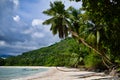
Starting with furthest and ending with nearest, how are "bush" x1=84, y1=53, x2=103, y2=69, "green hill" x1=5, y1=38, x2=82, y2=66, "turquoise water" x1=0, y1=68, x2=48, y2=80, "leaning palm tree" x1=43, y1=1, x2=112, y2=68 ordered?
"green hill" x1=5, y1=38, x2=82, y2=66 → "bush" x1=84, y1=53, x2=103, y2=69 → "turquoise water" x1=0, y1=68, x2=48, y2=80 → "leaning palm tree" x1=43, y1=1, x2=112, y2=68

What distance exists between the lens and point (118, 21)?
15609 mm

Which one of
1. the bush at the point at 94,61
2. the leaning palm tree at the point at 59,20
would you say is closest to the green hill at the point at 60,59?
the bush at the point at 94,61

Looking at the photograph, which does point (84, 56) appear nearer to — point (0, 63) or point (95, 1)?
point (95, 1)

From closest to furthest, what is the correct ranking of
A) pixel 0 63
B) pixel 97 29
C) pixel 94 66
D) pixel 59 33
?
pixel 97 29
pixel 59 33
pixel 94 66
pixel 0 63

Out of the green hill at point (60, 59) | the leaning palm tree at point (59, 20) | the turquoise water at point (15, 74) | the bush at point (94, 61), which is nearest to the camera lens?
the leaning palm tree at point (59, 20)

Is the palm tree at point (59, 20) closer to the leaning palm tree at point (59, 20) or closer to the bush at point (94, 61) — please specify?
the leaning palm tree at point (59, 20)

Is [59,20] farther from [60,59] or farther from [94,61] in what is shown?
[60,59]

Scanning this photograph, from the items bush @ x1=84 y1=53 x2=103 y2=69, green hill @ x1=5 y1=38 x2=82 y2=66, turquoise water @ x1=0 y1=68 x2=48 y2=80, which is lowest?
turquoise water @ x1=0 y1=68 x2=48 y2=80

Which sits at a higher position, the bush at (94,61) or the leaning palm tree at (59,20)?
the leaning palm tree at (59,20)

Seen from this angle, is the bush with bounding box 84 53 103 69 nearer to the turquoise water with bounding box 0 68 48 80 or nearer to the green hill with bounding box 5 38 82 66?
the green hill with bounding box 5 38 82 66

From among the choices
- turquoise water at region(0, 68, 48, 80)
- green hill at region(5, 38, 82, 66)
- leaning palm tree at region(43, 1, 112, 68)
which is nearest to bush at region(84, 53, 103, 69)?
green hill at region(5, 38, 82, 66)

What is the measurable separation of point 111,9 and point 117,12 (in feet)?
1.25

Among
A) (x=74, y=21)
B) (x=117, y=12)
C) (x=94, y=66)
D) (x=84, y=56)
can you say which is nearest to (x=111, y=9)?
(x=117, y=12)

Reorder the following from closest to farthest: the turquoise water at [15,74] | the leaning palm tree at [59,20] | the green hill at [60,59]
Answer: the leaning palm tree at [59,20] → the turquoise water at [15,74] → the green hill at [60,59]
